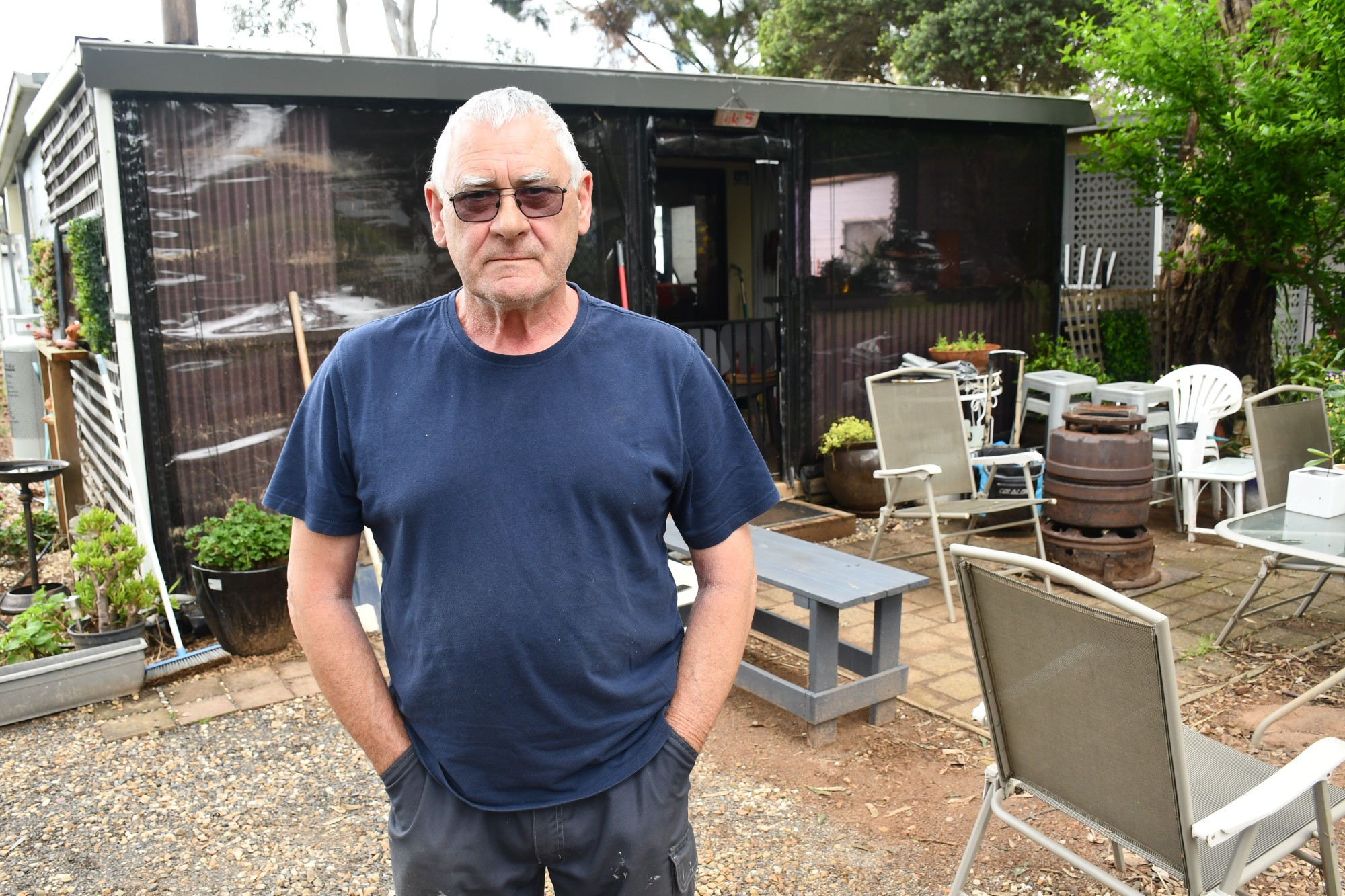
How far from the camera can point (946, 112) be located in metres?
7.07

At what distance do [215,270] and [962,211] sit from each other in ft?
16.7

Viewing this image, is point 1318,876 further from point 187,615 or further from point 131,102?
point 131,102

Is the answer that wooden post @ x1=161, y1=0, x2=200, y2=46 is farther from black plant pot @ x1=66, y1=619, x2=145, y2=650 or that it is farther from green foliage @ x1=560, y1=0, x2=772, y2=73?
green foliage @ x1=560, y1=0, x2=772, y2=73

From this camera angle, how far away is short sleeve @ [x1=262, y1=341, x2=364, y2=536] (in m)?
1.45

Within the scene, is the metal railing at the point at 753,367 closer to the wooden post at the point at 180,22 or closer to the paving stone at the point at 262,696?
the wooden post at the point at 180,22

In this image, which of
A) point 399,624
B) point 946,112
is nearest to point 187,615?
point 399,624

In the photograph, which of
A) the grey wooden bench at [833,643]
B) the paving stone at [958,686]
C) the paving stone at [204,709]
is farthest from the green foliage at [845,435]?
the paving stone at [204,709]

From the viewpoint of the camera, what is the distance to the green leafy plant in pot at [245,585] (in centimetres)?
434

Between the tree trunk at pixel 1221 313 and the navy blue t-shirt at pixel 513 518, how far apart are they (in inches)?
297

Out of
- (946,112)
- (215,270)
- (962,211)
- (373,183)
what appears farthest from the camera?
(962,211)

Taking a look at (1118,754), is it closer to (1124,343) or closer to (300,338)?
(300,338)

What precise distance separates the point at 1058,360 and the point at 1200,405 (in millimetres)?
1376

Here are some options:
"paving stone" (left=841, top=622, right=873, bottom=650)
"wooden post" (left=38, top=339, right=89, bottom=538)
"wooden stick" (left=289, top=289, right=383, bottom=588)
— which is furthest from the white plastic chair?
"wooden post" (left=38, top=339, right=89, bottom=538)

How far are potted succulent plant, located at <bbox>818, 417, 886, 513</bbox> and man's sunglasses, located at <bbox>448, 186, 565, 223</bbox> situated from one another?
17.3 ft
